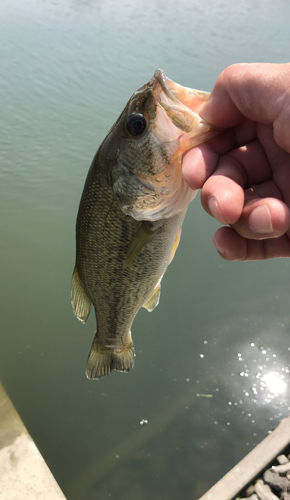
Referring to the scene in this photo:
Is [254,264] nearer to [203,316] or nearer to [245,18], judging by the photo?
[203,316]

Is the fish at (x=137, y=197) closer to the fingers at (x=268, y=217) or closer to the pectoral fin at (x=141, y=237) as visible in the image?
the pectoral fin at (x=141, y=237)

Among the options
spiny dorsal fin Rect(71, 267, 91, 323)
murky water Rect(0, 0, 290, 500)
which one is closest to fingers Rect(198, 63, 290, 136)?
spiny dorsal fin Rect(71, 267, 91, 323)

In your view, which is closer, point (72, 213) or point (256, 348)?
point (256, 348)

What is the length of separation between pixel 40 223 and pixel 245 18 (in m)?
Answer: 10.8

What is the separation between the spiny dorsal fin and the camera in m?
1.97

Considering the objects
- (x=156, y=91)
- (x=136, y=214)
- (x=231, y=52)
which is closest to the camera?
(x=156, y=91)

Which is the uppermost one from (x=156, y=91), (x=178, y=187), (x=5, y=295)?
(x=156, y=91)

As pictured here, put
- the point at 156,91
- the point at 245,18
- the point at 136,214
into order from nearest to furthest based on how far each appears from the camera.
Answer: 1. the point at 156,91
2. the point at 136,214
3. the point at 245,18

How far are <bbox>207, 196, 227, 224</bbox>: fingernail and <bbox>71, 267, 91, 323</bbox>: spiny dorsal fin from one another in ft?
3.26

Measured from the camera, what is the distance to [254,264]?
4863mm

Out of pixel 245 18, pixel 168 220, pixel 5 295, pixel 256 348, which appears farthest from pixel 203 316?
pixel 245 18

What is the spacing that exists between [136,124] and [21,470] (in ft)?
8.08

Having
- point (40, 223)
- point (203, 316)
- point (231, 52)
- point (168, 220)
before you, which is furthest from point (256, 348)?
point (231, 52)

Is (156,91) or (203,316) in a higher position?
(156,91)
